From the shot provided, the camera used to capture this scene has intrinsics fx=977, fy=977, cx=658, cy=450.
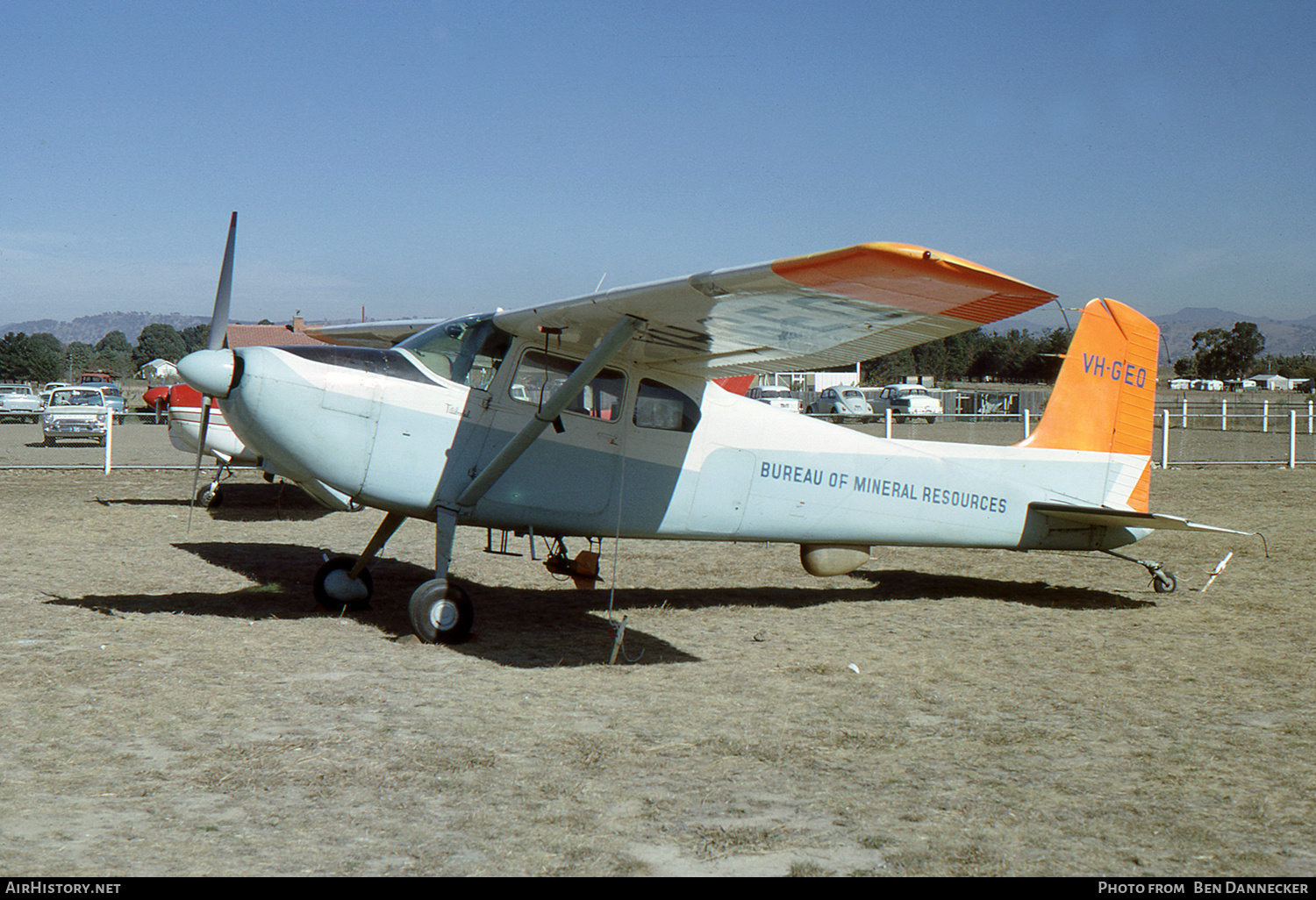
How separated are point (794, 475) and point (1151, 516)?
3.41m

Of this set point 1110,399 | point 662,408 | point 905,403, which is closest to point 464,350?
point 662,408

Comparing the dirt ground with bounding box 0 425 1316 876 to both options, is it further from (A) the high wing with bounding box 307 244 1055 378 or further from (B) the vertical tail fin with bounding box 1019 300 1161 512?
(A) the high wing with bounding box 307 244 1055 378

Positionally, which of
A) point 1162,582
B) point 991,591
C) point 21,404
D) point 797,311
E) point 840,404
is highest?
point 840,404

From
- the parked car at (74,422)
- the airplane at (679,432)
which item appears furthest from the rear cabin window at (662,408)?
the parked car at (74,422)

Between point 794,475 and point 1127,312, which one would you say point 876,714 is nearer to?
point 794,475

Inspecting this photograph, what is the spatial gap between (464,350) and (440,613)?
206 centimetres

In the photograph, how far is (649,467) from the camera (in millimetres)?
8195

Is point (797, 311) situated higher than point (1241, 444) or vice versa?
point (797, 311)

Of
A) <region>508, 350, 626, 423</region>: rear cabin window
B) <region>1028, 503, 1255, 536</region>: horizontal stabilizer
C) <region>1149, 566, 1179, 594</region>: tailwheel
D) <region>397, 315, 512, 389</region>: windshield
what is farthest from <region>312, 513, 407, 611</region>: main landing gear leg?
<region>1149, 566, 1179, 594</region>: tailwheel

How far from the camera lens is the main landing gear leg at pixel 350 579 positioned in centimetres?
851

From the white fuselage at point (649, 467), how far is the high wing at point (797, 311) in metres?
0.58

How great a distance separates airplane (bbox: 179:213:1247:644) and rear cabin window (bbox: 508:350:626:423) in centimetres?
2

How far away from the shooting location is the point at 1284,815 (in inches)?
163

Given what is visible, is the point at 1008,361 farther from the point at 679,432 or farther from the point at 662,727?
the point at 662,727
